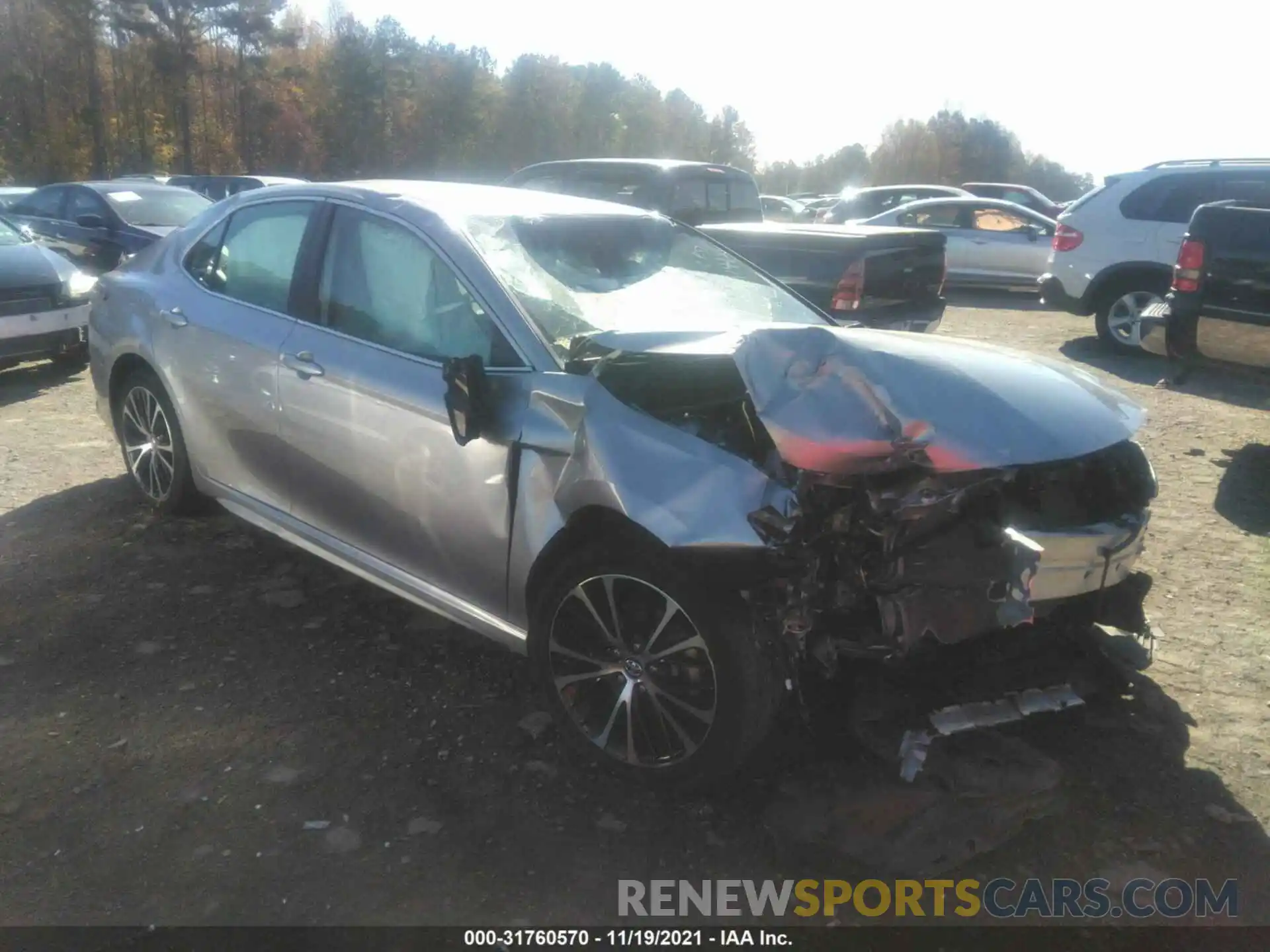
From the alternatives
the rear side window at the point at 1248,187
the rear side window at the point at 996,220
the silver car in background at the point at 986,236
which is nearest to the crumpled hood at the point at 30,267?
the rear side window at the point at 1248,187

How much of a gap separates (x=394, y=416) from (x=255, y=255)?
1424 millimetres

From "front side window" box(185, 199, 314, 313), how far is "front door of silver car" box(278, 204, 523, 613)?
0.27 m

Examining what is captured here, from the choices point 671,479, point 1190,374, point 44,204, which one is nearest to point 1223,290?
point 1190,374

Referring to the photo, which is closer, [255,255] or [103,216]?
[255,255]

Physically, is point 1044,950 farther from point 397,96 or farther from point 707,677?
point 397,96

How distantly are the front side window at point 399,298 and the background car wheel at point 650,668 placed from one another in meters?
0.80

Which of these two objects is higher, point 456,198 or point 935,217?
point 456,198

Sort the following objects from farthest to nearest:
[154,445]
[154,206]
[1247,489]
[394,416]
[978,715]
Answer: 1. [154,206]
2. [1247,489]
3. [154,445]
4. [394,416]
5. [978,715]

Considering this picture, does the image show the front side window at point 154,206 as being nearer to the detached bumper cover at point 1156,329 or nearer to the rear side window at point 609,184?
the rear side window at point 609,184

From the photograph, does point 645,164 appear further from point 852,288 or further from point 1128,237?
point 1128,237

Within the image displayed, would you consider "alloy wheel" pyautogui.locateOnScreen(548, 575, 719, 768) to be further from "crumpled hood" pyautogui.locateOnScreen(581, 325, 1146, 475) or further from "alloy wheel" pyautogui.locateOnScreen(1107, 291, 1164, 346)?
"alloy wheel" pyautogui.locateOnScreen(1107, 291, 1164, 346)

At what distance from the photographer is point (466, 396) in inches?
120

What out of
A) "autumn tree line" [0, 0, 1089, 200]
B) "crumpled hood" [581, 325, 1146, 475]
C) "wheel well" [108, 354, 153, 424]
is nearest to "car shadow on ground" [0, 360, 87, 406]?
"wheel well" [108, 354, 153, 424]

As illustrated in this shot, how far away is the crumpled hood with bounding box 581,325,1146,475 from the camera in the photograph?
104 inches
